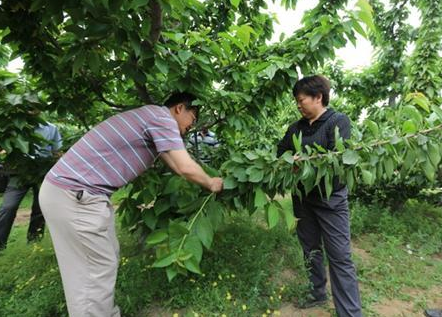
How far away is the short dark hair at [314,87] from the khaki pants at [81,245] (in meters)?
1.54

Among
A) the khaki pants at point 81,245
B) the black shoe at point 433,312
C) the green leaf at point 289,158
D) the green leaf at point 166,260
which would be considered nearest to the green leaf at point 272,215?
the green leaf at point 289,158

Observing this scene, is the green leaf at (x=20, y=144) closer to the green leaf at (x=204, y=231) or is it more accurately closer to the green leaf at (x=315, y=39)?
the green leaf at (x=204, y=231)

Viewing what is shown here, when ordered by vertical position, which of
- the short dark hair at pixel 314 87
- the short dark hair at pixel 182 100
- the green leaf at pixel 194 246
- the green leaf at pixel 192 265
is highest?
the short dark hair at pixel 182 100

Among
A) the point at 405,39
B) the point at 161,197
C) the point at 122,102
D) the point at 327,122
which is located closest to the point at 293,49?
the point at 327,122

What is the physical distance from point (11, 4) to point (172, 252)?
5.61 ft

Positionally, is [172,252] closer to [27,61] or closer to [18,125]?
[18,125]

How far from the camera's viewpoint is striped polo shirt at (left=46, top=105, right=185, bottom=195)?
6.15 ft

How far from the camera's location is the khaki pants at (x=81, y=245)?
184 cm

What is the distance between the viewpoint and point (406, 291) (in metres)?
3.09

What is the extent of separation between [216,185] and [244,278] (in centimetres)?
128

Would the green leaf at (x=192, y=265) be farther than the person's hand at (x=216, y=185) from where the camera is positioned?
No

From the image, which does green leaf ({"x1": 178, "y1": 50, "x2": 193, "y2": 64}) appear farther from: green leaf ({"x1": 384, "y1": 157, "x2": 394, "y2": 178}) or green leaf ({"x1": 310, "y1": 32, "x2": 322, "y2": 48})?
green leaf ({"x1": 384, "y1": 157, "x2": 394, "y2": 178})

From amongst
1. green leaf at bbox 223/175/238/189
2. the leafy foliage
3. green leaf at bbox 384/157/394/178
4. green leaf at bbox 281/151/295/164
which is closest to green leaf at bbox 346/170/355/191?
the leafy foliage

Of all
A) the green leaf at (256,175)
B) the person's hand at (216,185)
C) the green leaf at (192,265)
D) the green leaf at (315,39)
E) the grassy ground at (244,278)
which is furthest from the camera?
the grassy ground at (244,278)
